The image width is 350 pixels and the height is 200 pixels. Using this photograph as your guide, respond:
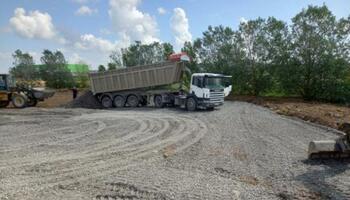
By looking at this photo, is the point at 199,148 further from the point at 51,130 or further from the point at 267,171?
the point at 51,130

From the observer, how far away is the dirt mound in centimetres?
2349

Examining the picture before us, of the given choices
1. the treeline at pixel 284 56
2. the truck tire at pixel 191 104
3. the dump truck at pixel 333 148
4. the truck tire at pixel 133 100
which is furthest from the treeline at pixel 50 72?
the dump truck at pixel 333 148

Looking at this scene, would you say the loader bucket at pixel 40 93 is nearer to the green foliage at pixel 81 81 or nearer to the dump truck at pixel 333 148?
the dump truck at pixel 333 148

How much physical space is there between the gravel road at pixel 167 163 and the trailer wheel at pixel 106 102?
9605 mm

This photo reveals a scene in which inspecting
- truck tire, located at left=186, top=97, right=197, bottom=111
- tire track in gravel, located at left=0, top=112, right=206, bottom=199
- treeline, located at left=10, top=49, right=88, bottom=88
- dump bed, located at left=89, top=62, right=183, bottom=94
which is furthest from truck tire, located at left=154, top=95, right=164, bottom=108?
treeline, located at left=10, top=49, right=88, bottom=88

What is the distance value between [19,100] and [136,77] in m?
8.47

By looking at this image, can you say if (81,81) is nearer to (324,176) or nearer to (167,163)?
(167,163)

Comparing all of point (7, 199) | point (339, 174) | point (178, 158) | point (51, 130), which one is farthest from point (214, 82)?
point (7, 199)

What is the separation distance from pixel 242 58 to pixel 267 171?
22.6 meters

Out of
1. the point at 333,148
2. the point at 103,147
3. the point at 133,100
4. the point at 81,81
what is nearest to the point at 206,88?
the point at 133,100

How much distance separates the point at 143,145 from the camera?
1024cm

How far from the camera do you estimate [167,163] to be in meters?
8.10

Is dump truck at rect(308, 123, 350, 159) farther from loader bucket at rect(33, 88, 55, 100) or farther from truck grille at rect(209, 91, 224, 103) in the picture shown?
loader bucket at rect(33, 88, 55, 100)

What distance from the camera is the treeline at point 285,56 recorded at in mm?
24547
